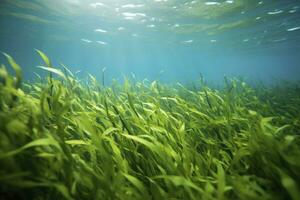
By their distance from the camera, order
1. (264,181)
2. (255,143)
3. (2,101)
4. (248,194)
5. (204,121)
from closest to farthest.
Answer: (248,194) → (264,181) → (2,101) → (255,143) → (204,121)

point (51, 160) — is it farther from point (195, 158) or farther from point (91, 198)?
point (195, 158)

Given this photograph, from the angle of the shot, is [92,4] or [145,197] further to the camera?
[92,4]

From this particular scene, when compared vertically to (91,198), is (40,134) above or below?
above

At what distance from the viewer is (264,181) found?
6.36 ft

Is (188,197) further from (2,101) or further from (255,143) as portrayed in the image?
(2,101)

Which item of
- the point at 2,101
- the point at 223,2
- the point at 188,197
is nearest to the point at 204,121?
the point at 188,197

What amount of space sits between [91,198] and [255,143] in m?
1.86

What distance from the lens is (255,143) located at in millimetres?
2326

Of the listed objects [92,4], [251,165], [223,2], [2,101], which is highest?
[92,4]

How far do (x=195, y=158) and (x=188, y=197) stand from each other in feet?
1.91

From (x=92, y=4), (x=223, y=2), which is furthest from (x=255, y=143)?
(x=92, y=4)

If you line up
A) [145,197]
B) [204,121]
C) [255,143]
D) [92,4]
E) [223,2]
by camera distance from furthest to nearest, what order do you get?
[92,4]
[223,2]
[204,121]
[255,143]
[145,197]

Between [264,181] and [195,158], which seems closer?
[264,181]

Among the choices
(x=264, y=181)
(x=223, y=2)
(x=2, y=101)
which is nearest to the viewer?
(x=264, y=181)
